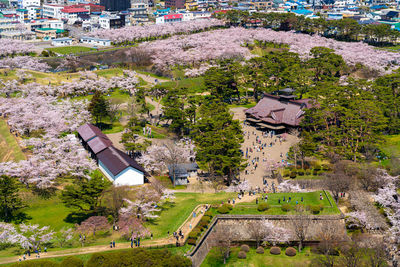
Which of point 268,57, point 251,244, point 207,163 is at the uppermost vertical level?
point 268,57

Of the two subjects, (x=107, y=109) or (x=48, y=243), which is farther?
(x=107, y=109)

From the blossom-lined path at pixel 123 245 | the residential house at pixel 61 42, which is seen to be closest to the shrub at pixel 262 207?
the blossom-lined path at pixel 123 245

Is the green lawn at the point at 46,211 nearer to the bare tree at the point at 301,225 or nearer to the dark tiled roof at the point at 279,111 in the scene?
the bare tree at the point at 301,225

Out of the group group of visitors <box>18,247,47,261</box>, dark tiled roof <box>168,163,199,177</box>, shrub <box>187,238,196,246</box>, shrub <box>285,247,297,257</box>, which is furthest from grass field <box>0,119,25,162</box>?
shrub <box>285,247,297,257</box>

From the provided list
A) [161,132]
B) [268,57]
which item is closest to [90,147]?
[161,132]

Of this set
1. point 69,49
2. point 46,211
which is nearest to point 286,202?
point 46,211

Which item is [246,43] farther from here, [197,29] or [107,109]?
[107,109]

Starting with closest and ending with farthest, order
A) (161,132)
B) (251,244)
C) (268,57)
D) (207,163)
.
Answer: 1. (251,244)
2. (207,163)
3. (161,132)
4. (268,57)
